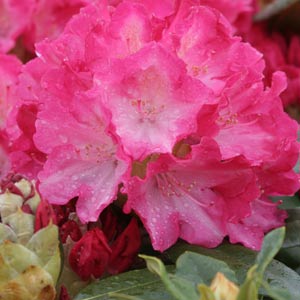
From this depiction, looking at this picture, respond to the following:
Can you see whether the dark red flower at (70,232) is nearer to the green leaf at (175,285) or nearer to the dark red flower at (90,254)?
the dark red flower at (90,254)

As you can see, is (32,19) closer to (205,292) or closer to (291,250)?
(291,250)

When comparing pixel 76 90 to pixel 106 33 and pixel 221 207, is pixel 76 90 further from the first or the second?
pixel 221 207

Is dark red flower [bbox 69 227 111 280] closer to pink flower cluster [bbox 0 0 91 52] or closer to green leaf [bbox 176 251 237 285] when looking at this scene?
green leaf [bbox 176 251 237 285]

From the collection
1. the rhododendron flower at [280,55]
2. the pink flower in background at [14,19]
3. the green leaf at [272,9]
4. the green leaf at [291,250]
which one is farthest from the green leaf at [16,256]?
the green leaf at [272,9]

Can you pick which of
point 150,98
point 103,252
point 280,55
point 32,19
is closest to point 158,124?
point 150,98

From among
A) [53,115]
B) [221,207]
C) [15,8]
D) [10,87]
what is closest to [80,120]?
[53,115]
